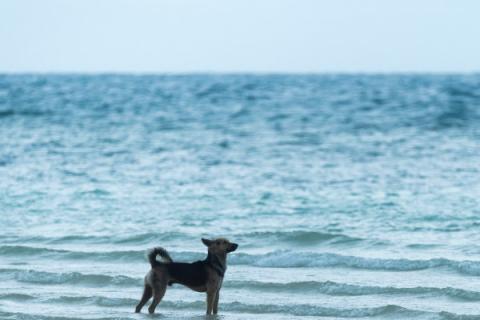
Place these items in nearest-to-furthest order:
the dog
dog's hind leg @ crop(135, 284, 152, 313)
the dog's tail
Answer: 1. the dog's tail
2. the dog
3. dog's hind leg @ crop(135, 284, 152, 313)

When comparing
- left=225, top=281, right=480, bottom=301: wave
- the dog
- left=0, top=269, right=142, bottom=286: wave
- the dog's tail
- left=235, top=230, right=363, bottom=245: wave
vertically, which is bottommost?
left=0, top=269, right=142, bottom=286: wave

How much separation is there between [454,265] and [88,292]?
3.90 m

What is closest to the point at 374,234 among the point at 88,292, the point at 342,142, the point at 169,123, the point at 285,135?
the point at 88,292

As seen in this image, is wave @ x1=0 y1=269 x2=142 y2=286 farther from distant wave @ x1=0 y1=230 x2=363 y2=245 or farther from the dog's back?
distant wave @ x1=0 y1=230 x2=363 y2=245

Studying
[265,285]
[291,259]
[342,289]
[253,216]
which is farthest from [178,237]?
[342,289]

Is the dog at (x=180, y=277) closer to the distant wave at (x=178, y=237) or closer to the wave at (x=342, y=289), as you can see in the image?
the wave at (x=342, y=289)

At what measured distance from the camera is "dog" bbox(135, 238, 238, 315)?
9.30 meters

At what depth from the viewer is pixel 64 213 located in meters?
15.2

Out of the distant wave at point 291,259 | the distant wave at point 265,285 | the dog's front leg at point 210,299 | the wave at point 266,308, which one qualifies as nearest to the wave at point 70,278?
the distant wave at point 265,285

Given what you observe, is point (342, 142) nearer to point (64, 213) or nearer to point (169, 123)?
point (169, 123)

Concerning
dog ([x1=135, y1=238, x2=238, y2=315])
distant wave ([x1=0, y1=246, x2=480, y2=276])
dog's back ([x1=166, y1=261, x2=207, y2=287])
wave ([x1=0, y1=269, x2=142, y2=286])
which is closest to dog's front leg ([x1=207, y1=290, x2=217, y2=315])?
dog ([x1=135, y1=238, x2=238, y2=315])

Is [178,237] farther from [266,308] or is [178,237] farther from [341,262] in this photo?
[266,308]

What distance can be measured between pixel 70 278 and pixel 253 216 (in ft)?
14.3

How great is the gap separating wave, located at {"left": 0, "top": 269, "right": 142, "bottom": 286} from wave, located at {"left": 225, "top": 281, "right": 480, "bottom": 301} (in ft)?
3.62
